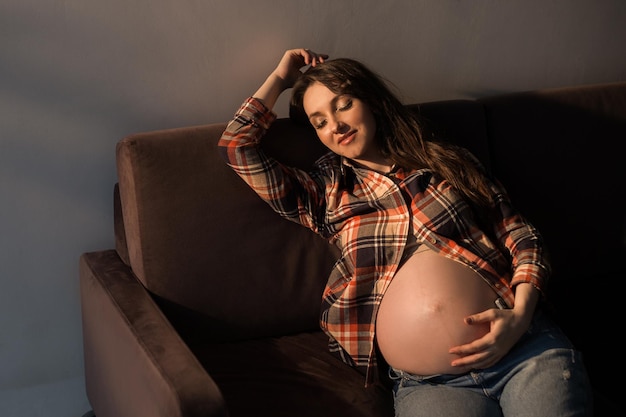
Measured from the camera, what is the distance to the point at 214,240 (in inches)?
75.6

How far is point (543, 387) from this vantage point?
165 cm

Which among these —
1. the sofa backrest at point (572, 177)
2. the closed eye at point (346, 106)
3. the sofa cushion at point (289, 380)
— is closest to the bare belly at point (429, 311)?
the sofa cushion at point (289, 380)

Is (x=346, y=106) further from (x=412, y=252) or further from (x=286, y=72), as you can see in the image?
(x=412, y=252)

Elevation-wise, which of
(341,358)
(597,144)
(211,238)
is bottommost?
(341,358)

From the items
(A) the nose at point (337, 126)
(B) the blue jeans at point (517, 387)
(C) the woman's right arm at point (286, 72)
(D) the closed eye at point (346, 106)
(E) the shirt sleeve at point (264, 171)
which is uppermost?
(C) the woman's right arm at point (286, 72)

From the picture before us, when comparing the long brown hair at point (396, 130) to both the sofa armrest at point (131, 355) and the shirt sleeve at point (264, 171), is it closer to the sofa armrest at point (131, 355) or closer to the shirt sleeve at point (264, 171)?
the shirt sleeve at point (264, 171)

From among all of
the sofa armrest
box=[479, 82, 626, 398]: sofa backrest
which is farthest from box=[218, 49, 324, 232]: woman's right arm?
box=[479, 82, 626, 398]: sofa backrest

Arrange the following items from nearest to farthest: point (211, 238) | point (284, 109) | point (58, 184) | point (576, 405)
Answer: point (576, 405)
point (211, 238)
point (58, 184)
point (284, 109)

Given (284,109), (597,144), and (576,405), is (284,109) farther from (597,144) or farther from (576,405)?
(576,405)

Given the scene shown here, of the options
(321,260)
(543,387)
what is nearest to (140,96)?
(321,260)

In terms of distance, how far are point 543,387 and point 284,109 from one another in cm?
101

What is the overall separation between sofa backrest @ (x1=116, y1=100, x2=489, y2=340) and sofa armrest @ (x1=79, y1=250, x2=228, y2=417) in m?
0.08

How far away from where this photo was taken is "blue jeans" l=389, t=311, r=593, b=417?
1.63 m

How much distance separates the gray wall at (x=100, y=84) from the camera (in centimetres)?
198
